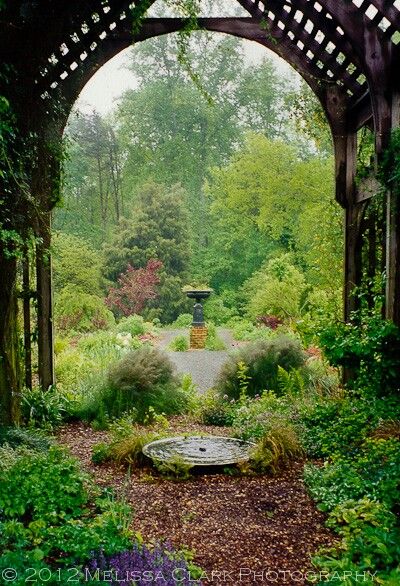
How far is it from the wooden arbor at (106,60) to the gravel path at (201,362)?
343cm

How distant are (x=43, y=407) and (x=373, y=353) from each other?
3.43 m

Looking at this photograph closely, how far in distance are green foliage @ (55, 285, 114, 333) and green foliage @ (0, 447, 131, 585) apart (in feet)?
29.8

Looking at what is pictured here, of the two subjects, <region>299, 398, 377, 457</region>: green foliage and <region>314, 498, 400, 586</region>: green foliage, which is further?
<region>299, 398, 377, 457</region>: green foliage

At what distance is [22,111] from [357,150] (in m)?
3.52

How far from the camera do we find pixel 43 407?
6.24 meters

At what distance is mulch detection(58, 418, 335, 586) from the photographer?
10.2 ft

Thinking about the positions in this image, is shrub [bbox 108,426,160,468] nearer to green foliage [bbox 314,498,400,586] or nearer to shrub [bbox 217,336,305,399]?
green foliage [bbox 314,498,400,586]

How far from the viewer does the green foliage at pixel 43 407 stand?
6055mm

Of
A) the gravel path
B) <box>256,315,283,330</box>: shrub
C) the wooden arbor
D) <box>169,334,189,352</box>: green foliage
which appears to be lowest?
the gravel path

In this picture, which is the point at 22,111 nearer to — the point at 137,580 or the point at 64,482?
the point at 64,482

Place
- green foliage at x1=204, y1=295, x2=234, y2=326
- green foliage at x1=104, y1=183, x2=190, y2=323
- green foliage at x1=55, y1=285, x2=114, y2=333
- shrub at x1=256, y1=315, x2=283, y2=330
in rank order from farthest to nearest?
green foliage at x1=204, y1=295, x2=234, y2=326 < green foliage at x1=104, y1=183, x2=190, y2=323 < shrub at x1=256, y1=315, x2=283, y2=330 < green foliage at x1=55, y1=285, x2=114, y2=333

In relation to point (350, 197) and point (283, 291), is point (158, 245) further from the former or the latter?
point (350, 197)

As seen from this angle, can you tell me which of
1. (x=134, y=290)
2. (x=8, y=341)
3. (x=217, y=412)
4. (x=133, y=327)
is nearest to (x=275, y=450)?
(x=217, y=412)

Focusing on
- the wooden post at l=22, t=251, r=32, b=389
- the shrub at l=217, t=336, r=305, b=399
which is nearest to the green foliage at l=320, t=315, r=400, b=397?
the shrub at l=217, t=336, r=305, b=399
